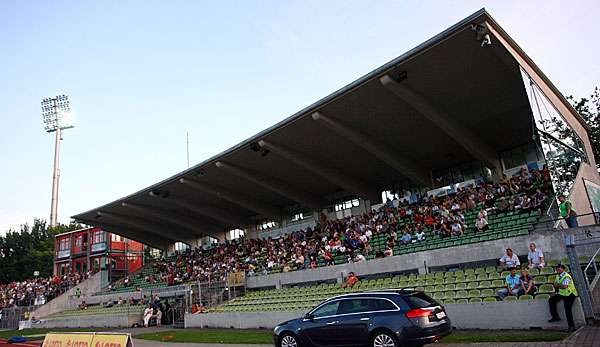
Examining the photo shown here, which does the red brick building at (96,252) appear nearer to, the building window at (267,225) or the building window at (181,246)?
the building window at (181,246)

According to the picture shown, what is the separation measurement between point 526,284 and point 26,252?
3064 inches

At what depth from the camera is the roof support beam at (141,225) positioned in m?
41.4

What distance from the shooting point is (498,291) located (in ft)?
43.0

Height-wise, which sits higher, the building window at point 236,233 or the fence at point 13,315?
the building window at point 236,233

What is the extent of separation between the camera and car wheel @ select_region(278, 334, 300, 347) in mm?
11228

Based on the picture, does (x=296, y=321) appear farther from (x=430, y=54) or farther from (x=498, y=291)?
(x=430, y=54)

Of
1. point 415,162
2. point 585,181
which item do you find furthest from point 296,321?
point 415,162

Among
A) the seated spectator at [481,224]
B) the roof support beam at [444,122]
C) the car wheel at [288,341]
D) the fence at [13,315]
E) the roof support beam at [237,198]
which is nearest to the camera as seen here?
the car wheel at [288,341]

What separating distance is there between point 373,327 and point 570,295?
502 centimetres

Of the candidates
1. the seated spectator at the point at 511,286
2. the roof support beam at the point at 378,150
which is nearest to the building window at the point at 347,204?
the roof support beam at the point at 378,150

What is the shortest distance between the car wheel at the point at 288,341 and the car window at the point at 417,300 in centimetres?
325

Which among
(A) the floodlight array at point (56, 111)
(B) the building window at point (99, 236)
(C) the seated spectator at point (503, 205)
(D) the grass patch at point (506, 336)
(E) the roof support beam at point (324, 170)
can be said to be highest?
(A) the floodlight array at point (56, 111)

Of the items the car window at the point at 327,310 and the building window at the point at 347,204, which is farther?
the building window at the point at 347,204

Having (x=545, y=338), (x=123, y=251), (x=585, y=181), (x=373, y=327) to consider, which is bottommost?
(x=545, y=338)
